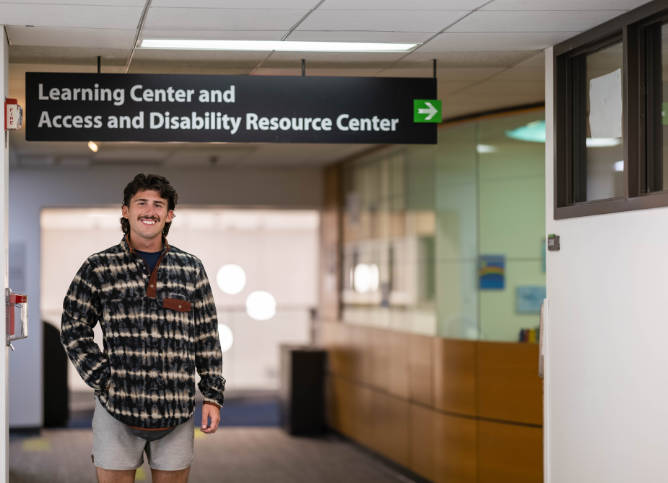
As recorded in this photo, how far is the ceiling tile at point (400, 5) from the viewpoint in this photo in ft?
14.1

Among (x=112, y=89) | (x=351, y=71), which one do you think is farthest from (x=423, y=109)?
(x=112, y=89)

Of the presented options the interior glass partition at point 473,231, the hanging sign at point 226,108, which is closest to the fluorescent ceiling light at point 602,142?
the hanging sign at point 226,108

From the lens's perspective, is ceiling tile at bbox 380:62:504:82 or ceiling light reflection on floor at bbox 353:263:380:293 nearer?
ceiling tile at bbox 380:62:504:82

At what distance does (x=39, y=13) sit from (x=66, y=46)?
0.69m

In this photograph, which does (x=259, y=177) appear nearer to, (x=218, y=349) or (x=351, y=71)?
(x=351, y=71)

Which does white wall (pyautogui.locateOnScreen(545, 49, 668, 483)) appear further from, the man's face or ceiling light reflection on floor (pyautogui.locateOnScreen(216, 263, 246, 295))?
ceiling light reflection on floor (pyautogui.locateOnScreen(216, 263, 246, 295))

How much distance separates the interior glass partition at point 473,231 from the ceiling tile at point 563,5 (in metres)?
2.53

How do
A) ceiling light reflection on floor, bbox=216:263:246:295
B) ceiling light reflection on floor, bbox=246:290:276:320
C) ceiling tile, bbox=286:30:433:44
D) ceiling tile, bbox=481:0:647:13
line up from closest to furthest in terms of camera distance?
ceiling tile, bbox=481:0:647:13
ceiling tile, bbox=286:30:433:44
ceiling light reflection on floor, bbox=246:290:276:320
ceiling light reflection on floor, bbox=216:263:246:295

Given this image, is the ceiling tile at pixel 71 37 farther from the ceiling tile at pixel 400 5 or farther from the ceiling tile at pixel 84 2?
the ceiling tile at pixel 400 5

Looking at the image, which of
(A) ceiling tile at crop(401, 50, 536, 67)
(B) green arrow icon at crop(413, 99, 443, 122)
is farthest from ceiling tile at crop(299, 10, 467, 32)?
(A) ceiling tile at crop(401, 50, 536, 67)

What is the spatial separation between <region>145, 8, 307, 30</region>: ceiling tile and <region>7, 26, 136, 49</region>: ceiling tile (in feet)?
0.78

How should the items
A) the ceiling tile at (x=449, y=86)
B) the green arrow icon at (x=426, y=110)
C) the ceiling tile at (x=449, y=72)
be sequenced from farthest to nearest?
the ceiling tile at (x=449, y=86) < the ceiling tile at (x=449, y=72) < the green arrow icon at (x=426, y=110)

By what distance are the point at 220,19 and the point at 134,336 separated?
1.75m

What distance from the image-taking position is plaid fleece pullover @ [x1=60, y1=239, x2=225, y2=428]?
11.4 ft
